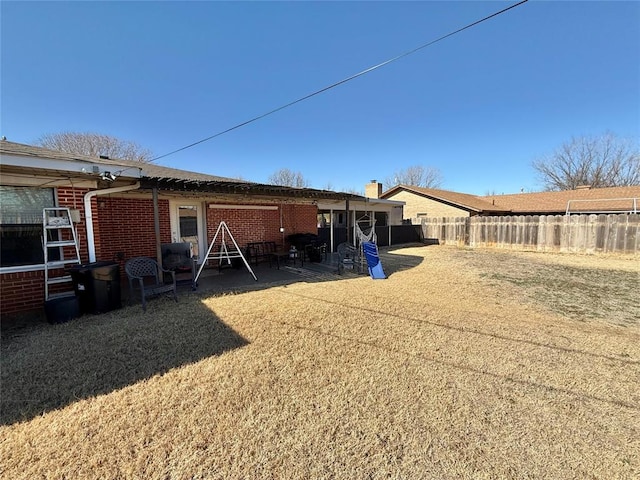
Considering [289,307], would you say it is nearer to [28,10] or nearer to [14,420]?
[14,420]

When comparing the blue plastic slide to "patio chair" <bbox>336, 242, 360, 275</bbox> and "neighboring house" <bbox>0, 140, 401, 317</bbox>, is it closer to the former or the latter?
"patio chair" <bbox>336, 242, 360, 275</bbox>

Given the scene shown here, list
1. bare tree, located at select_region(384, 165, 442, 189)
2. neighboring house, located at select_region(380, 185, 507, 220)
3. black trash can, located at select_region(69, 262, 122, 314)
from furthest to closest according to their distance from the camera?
bare tree, located at select_region(384, 165, 442, 189), neighboring house, located at select_region(380, 185, 507, 220), black trash can, located at select_region(69, 262, 122, 314)

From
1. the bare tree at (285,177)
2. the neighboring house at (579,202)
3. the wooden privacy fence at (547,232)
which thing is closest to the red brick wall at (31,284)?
the wooden privacy fence at (547,232)

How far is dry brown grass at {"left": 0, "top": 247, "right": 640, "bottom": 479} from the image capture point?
1.70 metres

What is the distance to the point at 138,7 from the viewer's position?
581 cm

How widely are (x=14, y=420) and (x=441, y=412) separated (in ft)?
11.3

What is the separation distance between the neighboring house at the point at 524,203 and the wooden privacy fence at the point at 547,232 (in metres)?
2.79

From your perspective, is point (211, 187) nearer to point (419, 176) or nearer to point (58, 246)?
point (58, 246)

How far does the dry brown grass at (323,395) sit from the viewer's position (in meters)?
1.70

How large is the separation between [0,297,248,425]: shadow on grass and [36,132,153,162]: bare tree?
1800 cm

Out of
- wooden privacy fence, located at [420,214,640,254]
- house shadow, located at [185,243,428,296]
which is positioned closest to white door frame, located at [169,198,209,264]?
house shadow, located at [185,243,428,296]

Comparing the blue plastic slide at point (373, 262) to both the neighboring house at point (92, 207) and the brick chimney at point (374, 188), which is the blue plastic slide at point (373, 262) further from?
the brick chimney at point (374, 188)

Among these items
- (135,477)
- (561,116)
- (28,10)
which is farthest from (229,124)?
(561,116)

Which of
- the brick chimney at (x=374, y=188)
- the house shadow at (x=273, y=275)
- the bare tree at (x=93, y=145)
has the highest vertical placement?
the bare tree at (x=93, y=145)
